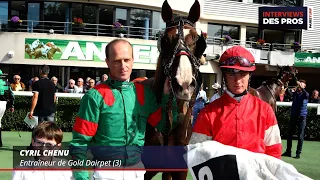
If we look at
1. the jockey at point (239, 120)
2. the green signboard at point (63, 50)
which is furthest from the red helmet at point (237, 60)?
the green signboard at point (63, 50)

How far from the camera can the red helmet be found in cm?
243

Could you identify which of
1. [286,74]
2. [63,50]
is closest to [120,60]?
[286,74]

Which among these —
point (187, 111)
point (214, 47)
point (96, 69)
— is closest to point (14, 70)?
point (96, 69)

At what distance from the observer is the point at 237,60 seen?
2.45 meters

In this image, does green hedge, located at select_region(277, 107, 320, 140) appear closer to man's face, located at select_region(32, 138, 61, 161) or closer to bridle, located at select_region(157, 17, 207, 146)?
bridle, located at select_region(157, 17, 207, 146)

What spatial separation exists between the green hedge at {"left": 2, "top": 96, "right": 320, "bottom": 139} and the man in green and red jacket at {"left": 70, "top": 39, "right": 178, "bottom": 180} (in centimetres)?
918

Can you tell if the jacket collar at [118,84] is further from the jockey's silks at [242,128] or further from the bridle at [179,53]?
the jockey's silks at [242,128]

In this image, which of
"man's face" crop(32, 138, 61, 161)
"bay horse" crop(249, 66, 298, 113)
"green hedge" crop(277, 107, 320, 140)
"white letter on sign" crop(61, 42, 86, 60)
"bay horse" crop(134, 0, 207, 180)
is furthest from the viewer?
"white letter on sign" crop(61, 42, 86, 60)

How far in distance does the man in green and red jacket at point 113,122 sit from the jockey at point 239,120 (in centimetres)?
42

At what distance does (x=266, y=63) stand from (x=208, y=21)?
4.35m

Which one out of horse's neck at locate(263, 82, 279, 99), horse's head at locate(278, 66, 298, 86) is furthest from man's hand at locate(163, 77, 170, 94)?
horse's head at locate(278, 66, 298, 86)

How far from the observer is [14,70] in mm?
19375

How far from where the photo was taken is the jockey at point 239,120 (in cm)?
243

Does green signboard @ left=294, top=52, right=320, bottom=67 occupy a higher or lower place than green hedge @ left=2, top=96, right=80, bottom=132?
higher
